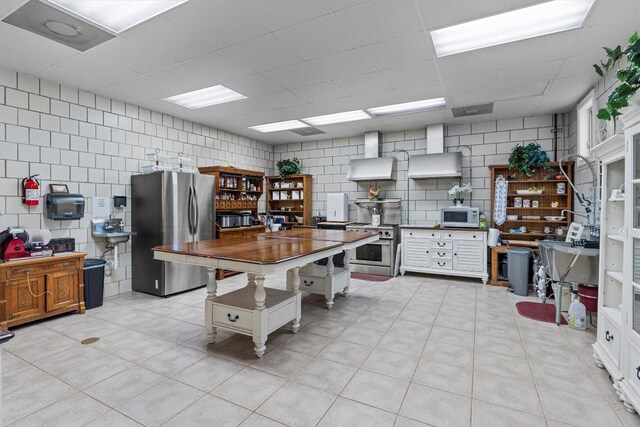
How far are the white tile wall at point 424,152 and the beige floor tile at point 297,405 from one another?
15.8 feet

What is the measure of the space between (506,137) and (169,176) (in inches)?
227

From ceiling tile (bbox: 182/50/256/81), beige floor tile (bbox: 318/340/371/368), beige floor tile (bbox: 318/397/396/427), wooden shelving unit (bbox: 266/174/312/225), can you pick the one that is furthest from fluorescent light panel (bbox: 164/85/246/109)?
beige floor tile (bbox: 318/397/396/427)

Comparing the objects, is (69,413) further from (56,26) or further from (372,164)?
(372,164)

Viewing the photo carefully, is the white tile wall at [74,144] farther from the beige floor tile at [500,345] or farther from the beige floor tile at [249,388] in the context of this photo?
the beige floor tile at [500,345]

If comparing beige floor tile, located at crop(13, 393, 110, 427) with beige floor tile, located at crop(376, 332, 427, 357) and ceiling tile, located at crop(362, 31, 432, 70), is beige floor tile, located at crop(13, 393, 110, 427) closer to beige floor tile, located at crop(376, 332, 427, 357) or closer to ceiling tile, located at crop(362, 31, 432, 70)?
beige floor tile, located at crop(376, 332, 427, 357)

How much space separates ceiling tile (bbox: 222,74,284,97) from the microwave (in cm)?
356

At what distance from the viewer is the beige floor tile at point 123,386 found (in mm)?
2211

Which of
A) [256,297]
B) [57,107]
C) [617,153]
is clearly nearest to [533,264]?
[617,153]

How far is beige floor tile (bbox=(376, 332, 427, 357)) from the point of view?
9.55ft

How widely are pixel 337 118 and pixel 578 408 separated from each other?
505 cm

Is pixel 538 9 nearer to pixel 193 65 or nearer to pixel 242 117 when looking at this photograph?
pixel 193 65

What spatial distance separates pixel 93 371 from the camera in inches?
101

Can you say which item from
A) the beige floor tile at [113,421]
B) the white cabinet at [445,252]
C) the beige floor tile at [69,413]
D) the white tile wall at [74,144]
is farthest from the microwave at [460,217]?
the beige floor tile at [69,413]

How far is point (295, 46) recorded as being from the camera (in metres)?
3.21
